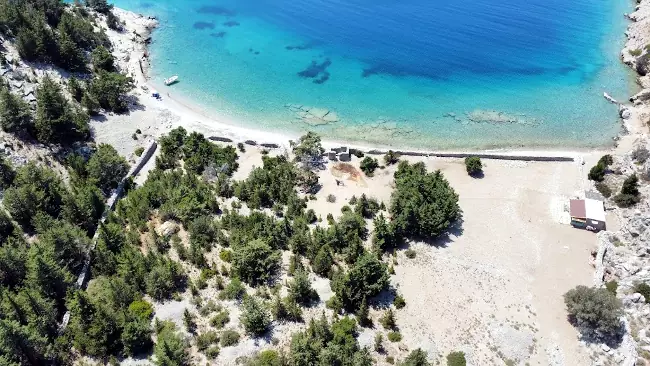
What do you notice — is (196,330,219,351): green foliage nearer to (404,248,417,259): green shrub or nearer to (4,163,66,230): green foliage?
(404,248,417,259): green shrub

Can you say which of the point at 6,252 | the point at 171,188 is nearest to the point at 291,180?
the point at 171,188

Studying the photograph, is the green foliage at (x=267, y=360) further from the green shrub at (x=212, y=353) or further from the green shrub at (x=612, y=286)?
the green shrub at (x=612, y=286)

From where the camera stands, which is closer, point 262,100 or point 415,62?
point 262,100

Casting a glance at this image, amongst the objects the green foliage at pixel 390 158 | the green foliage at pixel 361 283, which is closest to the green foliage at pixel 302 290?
the green foliage at pixel 361 283

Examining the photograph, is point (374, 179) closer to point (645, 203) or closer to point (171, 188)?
point (171, 188)

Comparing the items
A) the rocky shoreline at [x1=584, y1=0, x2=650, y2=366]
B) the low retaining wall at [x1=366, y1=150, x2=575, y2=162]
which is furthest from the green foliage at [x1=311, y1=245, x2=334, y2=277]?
the rocky shoreline at [x1=584, y1=0, x2=650, y2=366]
